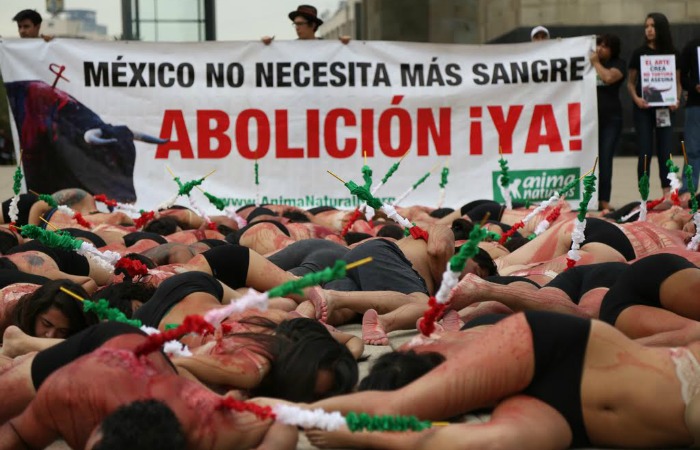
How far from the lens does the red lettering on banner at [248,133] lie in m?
10.2

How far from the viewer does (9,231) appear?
6.85 meters

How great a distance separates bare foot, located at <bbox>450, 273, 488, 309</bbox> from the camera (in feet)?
14.2

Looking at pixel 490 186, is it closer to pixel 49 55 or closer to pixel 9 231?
pixel 49 55

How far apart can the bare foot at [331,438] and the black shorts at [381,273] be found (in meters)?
2.10

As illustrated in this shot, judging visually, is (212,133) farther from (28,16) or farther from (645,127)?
(645,127)

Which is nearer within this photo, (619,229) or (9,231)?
(619,229)

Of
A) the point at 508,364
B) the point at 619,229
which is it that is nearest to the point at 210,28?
the point at 619,229

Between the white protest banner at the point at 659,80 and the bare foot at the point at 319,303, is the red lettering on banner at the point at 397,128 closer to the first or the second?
the white protest banner at the point at 659,80

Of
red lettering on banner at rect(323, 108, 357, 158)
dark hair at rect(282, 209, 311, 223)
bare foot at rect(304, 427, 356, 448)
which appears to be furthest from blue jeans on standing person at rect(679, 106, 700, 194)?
bare foot at rect(304, 427, 356, 448)

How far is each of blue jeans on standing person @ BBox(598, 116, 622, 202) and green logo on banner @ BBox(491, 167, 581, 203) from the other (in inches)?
9.0

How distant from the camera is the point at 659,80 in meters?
9.86

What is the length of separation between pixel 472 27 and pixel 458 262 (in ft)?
64.8

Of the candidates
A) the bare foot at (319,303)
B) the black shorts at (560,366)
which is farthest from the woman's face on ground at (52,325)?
the black shorts at (560,366)

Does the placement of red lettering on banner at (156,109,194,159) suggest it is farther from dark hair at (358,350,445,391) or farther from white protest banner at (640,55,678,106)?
dark hair at (358,350,445,391)
